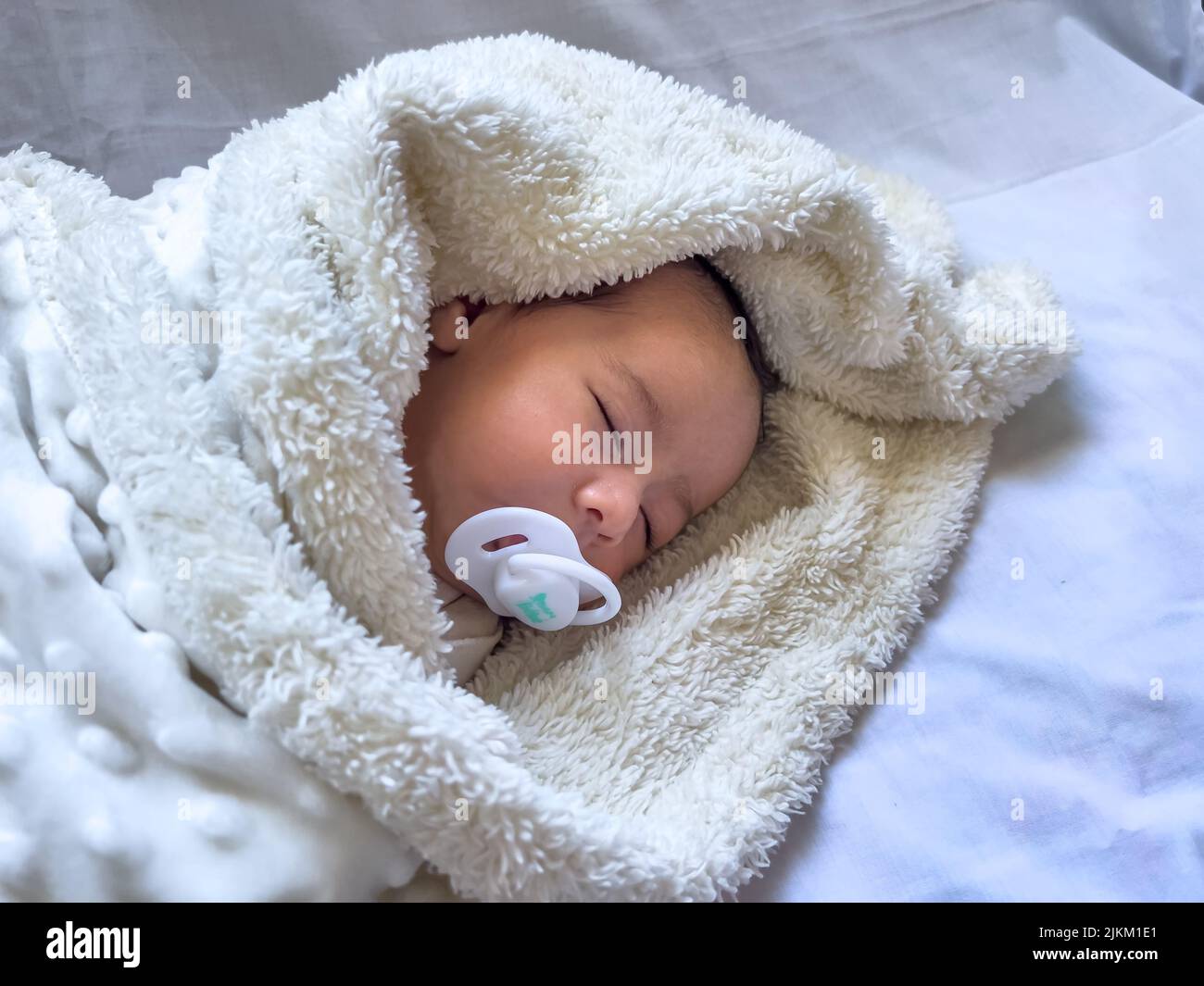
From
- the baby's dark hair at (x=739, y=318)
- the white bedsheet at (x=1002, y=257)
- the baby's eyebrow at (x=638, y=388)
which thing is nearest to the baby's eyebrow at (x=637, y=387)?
the baby's eyebrow at (x=638, y=388)

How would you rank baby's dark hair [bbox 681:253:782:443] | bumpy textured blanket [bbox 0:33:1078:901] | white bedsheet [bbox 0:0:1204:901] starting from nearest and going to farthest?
1. bumpy textured blanket [bbox 0:33:1078:901]
2. white bedsheet [bbox 0:0:1204:901]
3. baby's dark hair [bbox 681:253:782:443]

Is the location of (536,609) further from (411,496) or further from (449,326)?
(449,326)

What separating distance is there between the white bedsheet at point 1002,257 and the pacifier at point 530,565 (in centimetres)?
29

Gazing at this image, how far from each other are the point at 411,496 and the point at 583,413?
17 cm

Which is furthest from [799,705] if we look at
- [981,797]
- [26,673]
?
[26,673]

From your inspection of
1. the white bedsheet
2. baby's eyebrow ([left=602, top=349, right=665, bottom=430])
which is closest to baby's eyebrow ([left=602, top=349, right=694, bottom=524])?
baby's eyebrow ([left=602, top=349, right=665, bottom=430])

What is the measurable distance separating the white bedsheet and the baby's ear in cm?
43

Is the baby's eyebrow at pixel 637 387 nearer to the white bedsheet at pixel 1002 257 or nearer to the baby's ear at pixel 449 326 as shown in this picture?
the baby's ear at pixel 449 326

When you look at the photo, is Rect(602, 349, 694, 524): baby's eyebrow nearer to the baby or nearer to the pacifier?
the baby

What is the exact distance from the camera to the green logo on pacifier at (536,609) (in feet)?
3.10

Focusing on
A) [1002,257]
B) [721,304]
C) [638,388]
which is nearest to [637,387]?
[638,388]

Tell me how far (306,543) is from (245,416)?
11 centimetres

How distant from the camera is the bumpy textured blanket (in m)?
0.76
